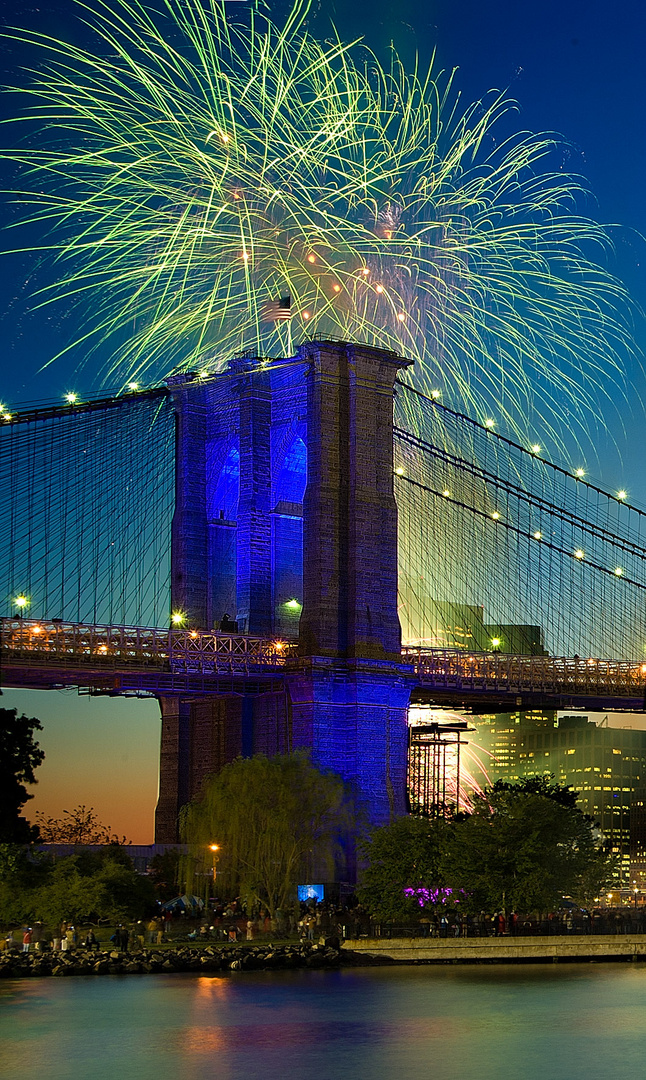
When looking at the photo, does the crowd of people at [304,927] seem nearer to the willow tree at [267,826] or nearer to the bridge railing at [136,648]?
the willow tree at [267,826]

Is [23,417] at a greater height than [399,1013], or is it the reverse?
[23,417]

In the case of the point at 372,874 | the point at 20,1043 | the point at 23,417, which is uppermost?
the point at 23,417

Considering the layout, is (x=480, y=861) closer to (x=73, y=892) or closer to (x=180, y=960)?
(x=180, y=960)

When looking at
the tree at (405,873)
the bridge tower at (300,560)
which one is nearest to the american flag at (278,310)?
the bridge tower at (300,560)

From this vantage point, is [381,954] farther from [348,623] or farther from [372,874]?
[348,623]

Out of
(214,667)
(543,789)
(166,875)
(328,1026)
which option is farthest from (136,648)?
(328,1026)

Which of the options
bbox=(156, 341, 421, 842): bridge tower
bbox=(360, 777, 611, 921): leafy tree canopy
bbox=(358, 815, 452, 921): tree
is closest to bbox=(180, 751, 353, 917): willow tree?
bbox=(360, 777, 611, 921): leafy tree canopy

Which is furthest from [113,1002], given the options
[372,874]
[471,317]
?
[471,317]
